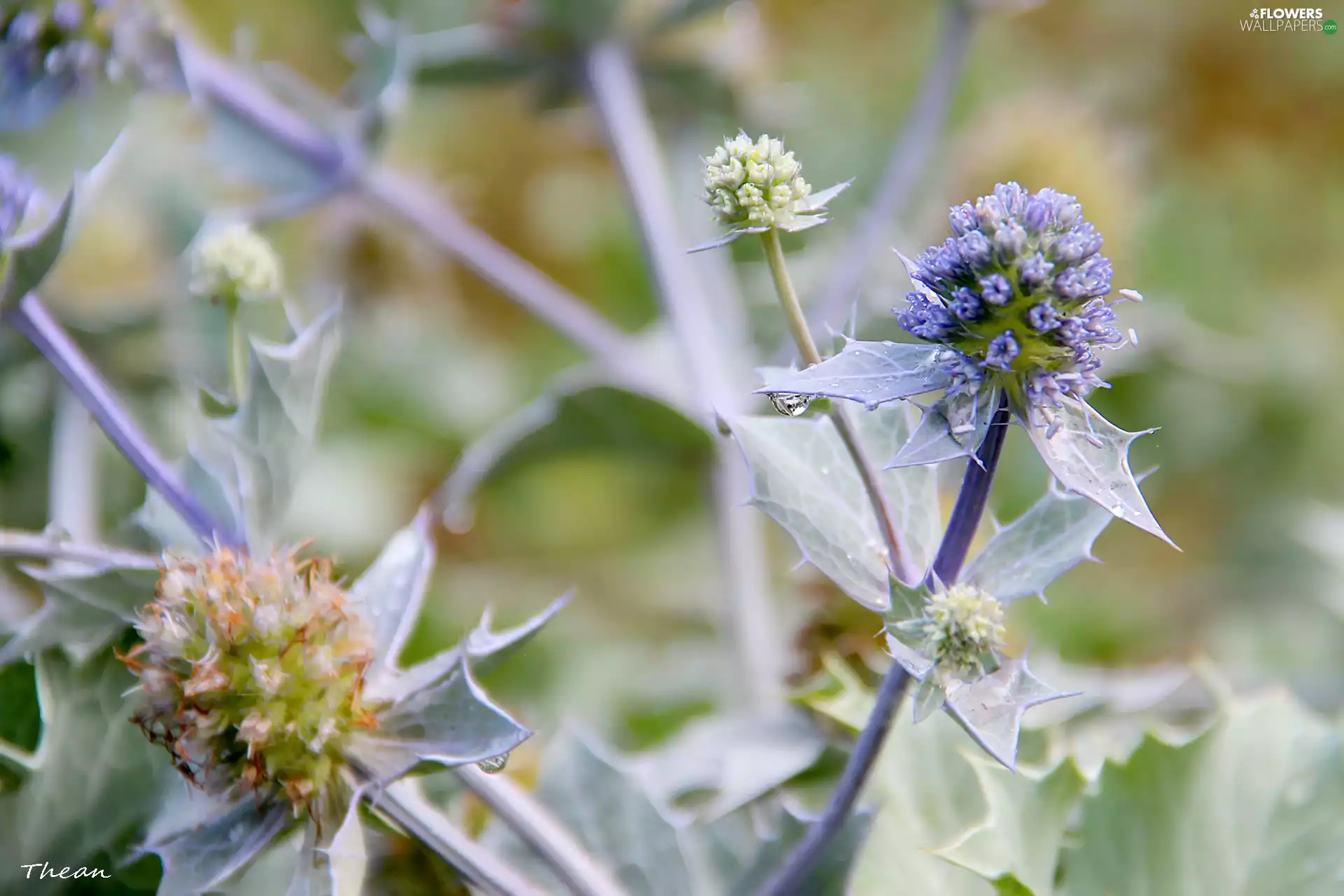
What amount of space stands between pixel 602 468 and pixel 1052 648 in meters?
0.52

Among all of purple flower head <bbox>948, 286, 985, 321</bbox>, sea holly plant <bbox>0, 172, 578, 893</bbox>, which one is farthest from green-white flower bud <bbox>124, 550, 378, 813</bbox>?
purple flower head <bbox>948, 286, 985, 321</bbox>

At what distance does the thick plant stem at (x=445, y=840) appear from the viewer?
0.40 m

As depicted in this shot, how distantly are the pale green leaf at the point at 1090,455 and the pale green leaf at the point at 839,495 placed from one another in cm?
7

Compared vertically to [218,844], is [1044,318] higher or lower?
higher

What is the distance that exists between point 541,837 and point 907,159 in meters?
0.58

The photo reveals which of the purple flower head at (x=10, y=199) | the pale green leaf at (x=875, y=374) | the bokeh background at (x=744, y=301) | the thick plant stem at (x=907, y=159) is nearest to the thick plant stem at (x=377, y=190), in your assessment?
the bokeh background at (x=744, y=301)

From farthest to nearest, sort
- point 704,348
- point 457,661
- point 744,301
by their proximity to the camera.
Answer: point 744,301 → point 704,348 → point 457,661

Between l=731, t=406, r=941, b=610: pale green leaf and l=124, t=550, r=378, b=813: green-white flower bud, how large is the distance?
6.4 inches

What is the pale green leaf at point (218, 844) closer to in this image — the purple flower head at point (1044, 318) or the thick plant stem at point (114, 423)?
the thick plant stem at point (114, 423)

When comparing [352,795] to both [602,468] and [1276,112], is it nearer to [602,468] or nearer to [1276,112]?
[602,468]

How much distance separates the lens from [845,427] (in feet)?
1.09

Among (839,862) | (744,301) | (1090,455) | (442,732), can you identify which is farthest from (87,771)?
(744,301)

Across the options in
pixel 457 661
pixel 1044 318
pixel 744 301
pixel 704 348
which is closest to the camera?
pixel 1044 318

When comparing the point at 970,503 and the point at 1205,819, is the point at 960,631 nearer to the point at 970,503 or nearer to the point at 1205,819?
the point at 970,503
